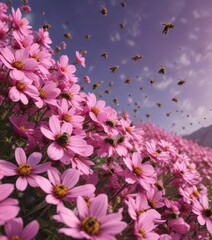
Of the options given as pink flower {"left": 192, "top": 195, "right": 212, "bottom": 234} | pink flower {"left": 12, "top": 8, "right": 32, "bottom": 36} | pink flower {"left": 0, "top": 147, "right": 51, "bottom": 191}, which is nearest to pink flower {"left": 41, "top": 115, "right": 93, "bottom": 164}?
pink flower {"left": 0, "top": 147, "right": 51, "bottom": 191}

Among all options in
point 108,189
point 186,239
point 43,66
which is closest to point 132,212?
point 108,189

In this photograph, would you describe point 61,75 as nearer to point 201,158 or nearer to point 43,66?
point 43,66

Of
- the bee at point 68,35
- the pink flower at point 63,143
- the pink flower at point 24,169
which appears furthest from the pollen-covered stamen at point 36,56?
the bee at point 68,35

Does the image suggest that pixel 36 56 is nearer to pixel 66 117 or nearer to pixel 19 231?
pixel 66 117

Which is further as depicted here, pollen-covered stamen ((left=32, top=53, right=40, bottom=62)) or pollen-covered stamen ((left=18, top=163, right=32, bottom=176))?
pollen-covered stamen ((left=32, top=53, right=40, bottom=62))

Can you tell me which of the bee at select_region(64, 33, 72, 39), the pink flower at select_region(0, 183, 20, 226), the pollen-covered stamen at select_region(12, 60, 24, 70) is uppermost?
the bee at select_region(64, 33, 72, 39)

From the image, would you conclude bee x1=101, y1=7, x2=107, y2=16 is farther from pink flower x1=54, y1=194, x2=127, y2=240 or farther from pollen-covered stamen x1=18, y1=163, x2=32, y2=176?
pink flower x1=54, y1=194, x2=127, y2=240

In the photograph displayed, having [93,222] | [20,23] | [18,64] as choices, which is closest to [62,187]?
[93,222]
